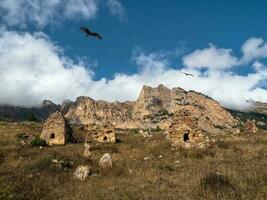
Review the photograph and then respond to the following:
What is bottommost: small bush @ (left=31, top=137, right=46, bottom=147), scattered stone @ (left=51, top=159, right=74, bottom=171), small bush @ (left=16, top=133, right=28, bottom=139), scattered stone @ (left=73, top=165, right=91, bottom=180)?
scattered stone @ (left=73, top=165, right=91, bottom=180)

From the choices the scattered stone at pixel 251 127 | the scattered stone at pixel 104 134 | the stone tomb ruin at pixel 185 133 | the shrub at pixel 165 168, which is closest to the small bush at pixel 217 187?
the shrub at pixel 165 168

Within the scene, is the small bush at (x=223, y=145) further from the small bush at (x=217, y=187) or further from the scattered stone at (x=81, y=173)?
the scattered stone at (x=81, y=173)

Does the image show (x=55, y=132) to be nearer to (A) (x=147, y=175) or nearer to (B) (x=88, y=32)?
(A) (x=147, y=175)

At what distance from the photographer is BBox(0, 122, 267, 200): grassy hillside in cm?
1603

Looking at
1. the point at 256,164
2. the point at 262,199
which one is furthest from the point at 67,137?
the point at 262,199

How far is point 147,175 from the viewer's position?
66.3 feet

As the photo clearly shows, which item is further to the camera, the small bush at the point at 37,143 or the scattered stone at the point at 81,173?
the small bush at the point at 37,143

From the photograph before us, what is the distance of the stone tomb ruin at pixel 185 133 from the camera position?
32.3 metres

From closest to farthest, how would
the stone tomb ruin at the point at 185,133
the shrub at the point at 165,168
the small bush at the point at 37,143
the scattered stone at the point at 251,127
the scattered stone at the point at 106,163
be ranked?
the shrub at the point at 165,168, the scattered stone at the point at 106,163, the stone tomb ruin at the point at 185,133, the small bush at the point at 37,143, the scattered stone at the point at 251,127

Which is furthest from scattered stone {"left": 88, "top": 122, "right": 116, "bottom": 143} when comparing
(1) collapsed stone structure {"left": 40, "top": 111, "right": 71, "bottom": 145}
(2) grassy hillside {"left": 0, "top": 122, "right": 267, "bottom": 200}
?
(2) grassy hillside {"left": 0, "top": 122, "right": 267, "bottom": 200}

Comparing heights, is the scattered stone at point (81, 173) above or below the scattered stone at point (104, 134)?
below

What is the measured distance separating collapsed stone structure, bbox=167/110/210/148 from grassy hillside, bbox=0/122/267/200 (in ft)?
7.18

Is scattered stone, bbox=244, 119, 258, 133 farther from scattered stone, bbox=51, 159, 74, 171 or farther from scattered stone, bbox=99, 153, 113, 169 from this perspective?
scattered stone, bbox=51, 159, 74, 171

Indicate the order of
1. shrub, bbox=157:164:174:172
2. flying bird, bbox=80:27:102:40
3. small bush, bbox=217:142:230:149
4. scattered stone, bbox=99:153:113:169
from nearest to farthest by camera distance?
flying bird, bbox=80:27:102:40, shrub, bbox=157:164:174:172, scattered stone, bbox=99:153:113:169, small bush, bbox=217:142:230:149
